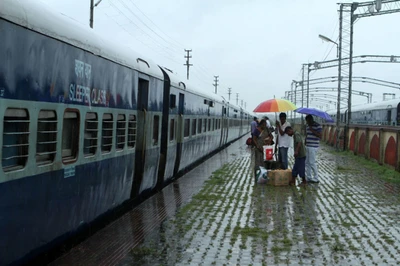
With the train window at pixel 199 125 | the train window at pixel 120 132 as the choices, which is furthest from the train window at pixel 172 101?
the train window at pixel 199 125

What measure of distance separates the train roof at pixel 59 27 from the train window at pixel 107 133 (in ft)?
2.92

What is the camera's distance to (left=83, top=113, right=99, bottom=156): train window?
715cm

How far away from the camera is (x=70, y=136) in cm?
665

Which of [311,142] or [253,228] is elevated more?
[311,142]

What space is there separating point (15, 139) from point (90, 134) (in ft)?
7.17

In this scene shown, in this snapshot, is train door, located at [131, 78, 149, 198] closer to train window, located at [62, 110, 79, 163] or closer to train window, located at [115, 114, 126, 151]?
train window, located at [115, 114, 126, 151]

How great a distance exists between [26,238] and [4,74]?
1.67 m

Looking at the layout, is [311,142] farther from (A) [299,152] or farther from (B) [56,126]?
(B) [56,126]

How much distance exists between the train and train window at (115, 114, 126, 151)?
2 centimetres

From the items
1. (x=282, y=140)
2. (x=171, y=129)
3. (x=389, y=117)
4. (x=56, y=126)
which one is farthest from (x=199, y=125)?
(x=389, y=117)

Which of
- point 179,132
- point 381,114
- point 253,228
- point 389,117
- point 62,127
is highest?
point 381,114

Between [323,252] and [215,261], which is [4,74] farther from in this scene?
Answer: [323,252]

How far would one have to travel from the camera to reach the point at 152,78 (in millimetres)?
10945

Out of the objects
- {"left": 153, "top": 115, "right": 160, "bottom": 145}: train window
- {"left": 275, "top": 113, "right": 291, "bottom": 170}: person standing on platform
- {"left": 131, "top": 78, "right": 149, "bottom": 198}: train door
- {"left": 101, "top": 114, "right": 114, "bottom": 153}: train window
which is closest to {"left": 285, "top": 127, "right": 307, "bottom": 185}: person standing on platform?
{"left": 275, "top": 113, "right": 291, "bottom": 170}: person standing on platform
